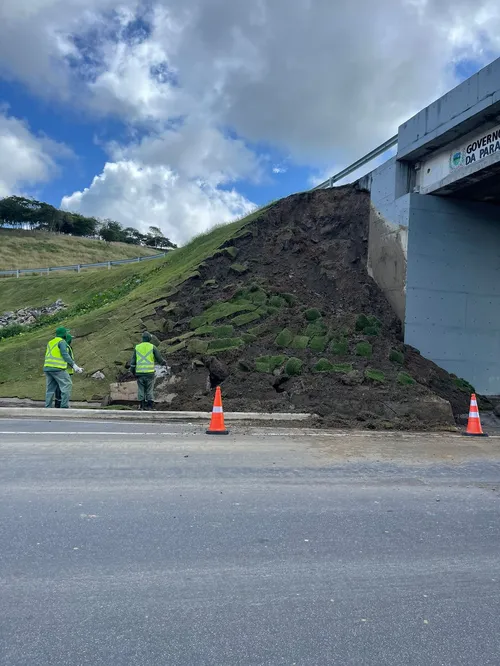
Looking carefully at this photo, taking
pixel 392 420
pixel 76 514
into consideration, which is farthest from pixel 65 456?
pixel 392 420

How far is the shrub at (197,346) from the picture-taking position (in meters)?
13.1

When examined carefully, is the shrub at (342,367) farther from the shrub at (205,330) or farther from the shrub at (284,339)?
the shrub at (205,330)

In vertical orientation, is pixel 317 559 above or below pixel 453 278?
below

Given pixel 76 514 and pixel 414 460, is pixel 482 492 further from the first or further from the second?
pixel 76 514

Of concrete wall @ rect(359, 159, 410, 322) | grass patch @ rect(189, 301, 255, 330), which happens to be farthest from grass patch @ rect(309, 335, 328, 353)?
concrete wall @ rect(359, 159, 410, 322)

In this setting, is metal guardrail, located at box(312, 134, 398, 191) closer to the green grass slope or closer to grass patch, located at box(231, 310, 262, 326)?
the green grass slope

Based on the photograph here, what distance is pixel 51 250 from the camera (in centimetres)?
5706

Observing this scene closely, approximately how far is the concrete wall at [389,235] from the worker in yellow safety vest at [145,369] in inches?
250

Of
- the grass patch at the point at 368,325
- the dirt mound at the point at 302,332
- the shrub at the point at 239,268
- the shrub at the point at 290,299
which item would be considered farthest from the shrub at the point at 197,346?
the grass patch at the point at 368,325

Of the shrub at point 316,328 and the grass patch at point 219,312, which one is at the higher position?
the grass patch at point 219,312

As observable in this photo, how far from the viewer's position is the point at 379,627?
3.13m

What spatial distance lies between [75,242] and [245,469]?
60316 millimetres

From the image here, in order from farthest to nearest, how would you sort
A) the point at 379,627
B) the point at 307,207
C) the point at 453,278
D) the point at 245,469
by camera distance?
the point at 307,207, the point at 453,278, the point at 245,469, the point at 379,627

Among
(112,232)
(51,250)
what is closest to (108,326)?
(51,250)
